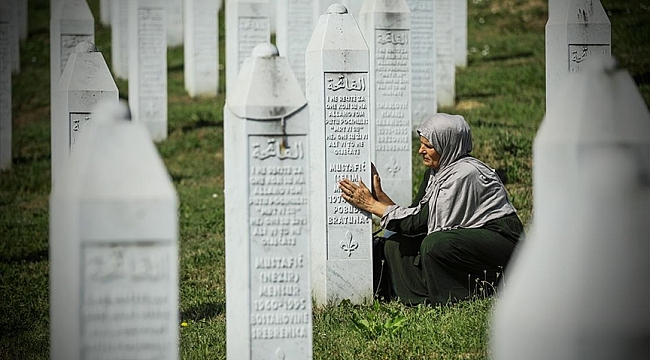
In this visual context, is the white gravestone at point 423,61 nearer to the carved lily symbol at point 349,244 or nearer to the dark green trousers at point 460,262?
the carved lily symbol at point 349,244

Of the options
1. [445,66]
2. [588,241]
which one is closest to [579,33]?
[588,241]

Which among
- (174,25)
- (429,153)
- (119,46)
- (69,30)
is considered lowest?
(429,153)

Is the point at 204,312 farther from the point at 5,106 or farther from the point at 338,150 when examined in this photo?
the point at 5,106

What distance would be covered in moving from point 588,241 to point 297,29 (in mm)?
11216

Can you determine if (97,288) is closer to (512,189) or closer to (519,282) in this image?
(519,282)

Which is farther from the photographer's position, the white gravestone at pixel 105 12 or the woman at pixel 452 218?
the white gravestone at pixel 105 12

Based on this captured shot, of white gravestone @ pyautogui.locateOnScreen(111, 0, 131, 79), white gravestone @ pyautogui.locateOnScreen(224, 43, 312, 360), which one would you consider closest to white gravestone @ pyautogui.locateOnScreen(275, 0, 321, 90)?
white gravestone @ pyautogui.locateOnScreen(111, 0, 131, 79)

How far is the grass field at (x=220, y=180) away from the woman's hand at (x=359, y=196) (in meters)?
0.66

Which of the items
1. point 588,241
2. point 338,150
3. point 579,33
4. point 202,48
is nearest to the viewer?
point 588,241

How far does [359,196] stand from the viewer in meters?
9.02

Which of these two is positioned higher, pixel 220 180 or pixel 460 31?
pixel 460 31

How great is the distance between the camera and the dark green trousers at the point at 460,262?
8.76 meters

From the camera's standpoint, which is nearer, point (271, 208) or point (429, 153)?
point (271, 208)

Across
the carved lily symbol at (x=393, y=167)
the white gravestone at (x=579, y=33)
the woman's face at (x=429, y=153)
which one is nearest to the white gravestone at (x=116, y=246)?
the woman's face at (x=429, y=153)
